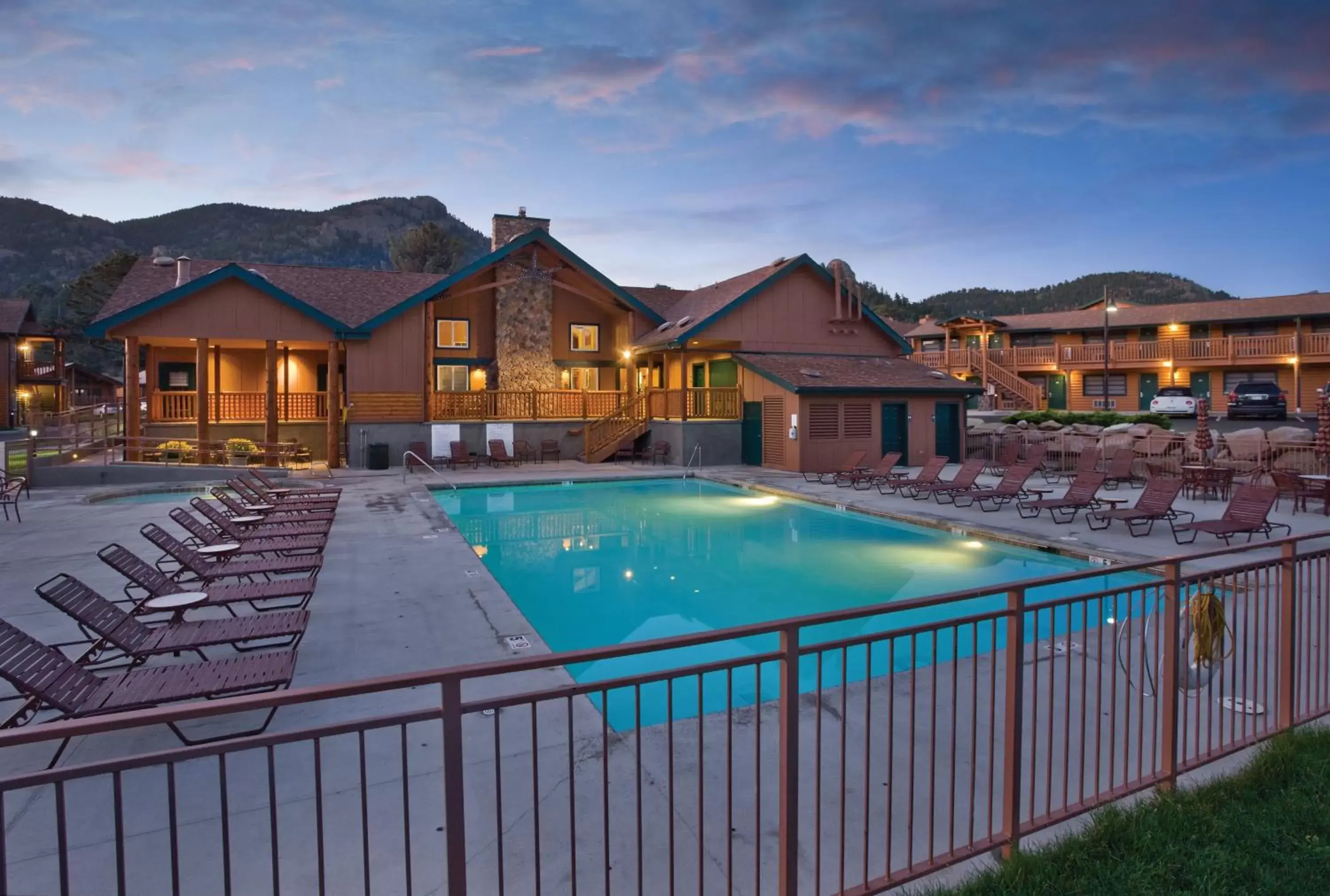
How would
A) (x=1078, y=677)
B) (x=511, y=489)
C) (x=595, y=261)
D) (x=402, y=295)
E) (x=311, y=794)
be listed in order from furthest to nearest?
1. (x=595, y=261)
2. (x=402, y=295)
3. (x=511, y=489)
4. (x=1078, y=677)
5. (x=311, y=794)

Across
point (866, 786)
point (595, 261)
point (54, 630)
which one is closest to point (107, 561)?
point (54, 630)

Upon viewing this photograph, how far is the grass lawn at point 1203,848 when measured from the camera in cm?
315

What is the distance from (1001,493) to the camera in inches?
627

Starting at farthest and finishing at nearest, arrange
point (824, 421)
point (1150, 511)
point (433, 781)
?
1. point (824, 421)
2. point (1150, 511)
3. point (433, 781)

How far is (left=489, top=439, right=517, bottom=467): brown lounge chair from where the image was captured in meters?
25.8

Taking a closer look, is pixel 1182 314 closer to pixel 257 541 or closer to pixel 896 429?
pixel 896 429

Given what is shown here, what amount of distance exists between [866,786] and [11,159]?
491 feet

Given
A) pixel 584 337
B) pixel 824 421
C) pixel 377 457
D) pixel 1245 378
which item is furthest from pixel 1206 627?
pixel 1245 378

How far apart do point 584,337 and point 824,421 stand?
1136 centimetres

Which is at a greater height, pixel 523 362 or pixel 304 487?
pixel 523 362

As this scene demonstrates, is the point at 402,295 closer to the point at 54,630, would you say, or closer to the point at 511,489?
the point at 511,489

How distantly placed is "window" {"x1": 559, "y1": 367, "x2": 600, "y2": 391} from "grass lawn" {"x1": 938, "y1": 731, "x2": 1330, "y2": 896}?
88.5 feet

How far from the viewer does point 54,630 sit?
719cm

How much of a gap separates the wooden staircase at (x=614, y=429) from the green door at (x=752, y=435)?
383 cm
